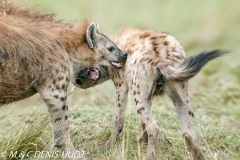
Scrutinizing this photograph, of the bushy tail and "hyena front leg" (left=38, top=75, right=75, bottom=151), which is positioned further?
"hyena front leg" (left=38, top=75, right=75, bottom=151)

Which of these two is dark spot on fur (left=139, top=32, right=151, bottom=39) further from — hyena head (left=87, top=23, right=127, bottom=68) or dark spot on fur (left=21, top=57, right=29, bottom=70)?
dark spot on fur (left=21, top=57, right=29, bottom=70)

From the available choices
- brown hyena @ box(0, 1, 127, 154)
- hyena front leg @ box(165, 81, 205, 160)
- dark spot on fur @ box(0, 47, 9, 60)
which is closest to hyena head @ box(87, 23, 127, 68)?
brown hyena @ box(0, 1, 127, 154)

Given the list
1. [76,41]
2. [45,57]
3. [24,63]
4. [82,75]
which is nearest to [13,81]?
[24,63]

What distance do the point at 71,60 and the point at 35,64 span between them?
2.60 ft

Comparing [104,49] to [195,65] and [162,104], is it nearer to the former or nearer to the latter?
[195,65]

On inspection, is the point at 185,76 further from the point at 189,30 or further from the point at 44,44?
the point at 189,30

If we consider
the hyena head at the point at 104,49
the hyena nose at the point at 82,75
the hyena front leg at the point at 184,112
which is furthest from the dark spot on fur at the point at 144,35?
the hyena front leg at the point at 184,112

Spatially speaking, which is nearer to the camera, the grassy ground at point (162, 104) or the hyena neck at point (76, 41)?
the grassy ground at point (162, 104)

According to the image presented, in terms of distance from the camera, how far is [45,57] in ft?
25.5

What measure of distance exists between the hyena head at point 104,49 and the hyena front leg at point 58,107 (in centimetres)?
88

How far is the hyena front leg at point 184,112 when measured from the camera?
7652 millimetres

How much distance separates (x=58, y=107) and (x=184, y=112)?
56.7 inches

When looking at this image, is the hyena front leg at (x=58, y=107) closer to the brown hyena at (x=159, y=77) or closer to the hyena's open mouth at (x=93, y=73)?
the brown hyena at (x=159, y=77)

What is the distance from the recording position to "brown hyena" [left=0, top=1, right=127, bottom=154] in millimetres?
7531
